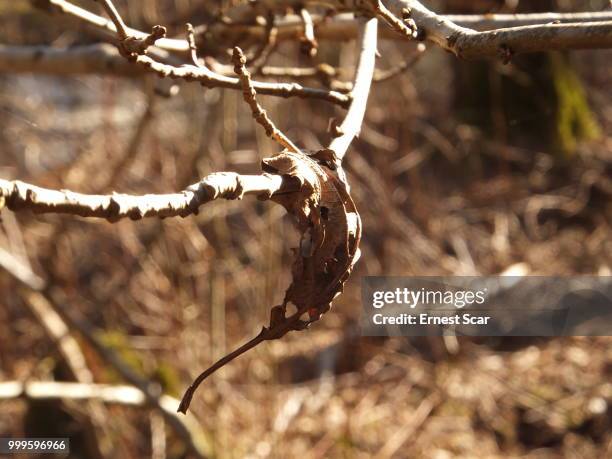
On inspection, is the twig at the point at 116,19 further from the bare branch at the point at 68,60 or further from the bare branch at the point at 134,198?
the bare branch at the point at 68,60

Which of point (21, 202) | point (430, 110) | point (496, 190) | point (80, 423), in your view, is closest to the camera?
point (21, 202)

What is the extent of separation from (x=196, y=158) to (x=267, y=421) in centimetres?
167

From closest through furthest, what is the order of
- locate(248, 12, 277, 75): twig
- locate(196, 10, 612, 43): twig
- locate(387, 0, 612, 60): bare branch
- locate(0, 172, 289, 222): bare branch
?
locate(0, 172, 289, 222): bare branch
locate(387, 0, 612, 60): bare branch
locate(248, 12, 277, 75): twig
locate(196, 10, 612, 43): twig

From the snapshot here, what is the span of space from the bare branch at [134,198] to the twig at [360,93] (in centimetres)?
21

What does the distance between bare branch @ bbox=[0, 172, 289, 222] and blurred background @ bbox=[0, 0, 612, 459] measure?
114 inches

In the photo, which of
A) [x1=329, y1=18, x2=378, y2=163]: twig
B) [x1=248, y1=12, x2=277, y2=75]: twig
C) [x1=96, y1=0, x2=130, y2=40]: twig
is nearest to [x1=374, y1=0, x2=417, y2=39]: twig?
[x1=329, y1=18, x2=378, y2=163]: twig

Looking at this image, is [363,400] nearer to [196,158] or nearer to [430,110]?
[196,158]

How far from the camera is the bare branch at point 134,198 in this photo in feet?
3.15

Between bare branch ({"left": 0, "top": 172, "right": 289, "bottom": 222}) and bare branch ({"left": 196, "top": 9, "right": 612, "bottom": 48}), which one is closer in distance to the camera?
bare branch ({"left": 0, "top": 172, "right": 289, "bottom": 222})

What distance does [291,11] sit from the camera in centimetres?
249

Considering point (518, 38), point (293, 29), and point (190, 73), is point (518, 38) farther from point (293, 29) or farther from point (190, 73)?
point (293, 29)

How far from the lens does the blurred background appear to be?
490 centimetres

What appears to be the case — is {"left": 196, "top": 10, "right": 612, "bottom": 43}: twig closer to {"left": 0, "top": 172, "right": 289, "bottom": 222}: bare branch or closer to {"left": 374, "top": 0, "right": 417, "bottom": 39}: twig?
{"left": 374, "top": 0, "right": 417, "bottom": 39}: twig

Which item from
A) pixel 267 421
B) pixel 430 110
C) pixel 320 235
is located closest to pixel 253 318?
pixel 267 421
